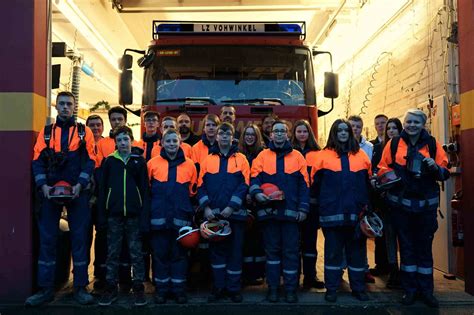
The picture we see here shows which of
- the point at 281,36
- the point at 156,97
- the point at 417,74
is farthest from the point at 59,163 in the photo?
the point at 417,74

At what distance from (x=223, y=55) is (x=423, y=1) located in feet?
10.6

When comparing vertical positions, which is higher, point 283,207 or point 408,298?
point 283,207

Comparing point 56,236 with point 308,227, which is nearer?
point 56,236

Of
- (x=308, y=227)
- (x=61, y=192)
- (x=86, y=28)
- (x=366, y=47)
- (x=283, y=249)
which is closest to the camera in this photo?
(x=61, y=192)

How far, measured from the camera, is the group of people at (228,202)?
4.41 m

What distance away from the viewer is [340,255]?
4586mm

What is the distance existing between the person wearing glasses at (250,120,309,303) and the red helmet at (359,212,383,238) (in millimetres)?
551

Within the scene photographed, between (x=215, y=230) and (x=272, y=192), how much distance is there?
2.14 feet

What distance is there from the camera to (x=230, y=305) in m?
4.46

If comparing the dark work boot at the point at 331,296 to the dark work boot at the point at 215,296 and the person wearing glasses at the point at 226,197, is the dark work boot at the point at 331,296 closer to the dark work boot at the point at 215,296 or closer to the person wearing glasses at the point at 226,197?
the person wearing glasses at the point at 226,197

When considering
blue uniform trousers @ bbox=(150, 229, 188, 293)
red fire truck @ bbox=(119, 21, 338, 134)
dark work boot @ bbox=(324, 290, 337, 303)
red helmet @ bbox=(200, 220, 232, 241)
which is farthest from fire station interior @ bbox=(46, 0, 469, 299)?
red helmet @ bbox=(200, 220, 232, 241)

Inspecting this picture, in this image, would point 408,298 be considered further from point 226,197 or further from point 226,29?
point 226,29

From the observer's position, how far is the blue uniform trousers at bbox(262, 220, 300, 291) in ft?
14.7

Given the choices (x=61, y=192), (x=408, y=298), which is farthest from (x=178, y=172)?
(x=408, y=298)
